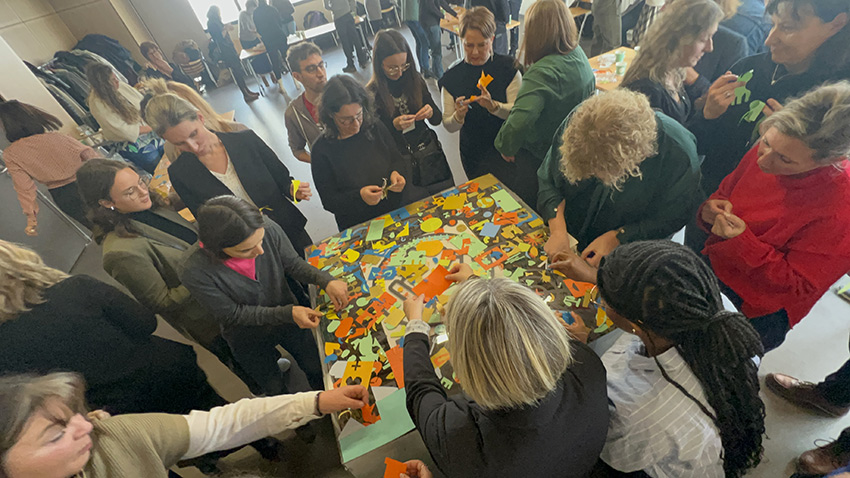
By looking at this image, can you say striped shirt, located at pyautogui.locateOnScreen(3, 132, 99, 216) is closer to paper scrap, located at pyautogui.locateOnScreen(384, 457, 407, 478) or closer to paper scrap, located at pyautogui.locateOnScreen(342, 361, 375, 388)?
paper scrap, located at pyautogui.locateOnScreen(342, 361, 375, 388)

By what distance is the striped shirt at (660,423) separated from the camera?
969 mm

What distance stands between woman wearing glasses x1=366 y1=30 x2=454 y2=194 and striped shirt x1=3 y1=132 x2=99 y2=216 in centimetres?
239

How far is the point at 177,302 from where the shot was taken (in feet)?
5.65

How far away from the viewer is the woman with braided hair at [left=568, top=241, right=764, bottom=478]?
94 cm

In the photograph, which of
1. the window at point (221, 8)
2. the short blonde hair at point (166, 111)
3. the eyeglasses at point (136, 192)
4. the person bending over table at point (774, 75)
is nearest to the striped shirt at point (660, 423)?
the person bending over table at point (774, 75)

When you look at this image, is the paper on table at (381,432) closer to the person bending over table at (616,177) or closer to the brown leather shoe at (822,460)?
the person bending over table at (616,177)

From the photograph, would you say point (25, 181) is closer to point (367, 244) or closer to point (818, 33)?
point (367, 244)

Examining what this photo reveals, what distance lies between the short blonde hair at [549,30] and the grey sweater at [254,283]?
5.37 feet

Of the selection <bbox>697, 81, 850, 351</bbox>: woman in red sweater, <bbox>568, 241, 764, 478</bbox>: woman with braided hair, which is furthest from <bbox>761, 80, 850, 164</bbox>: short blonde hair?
<bbox>568, 241, 764, 478</bbox>: woman with braided hair

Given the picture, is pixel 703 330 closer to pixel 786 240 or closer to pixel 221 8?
pixel 786 240

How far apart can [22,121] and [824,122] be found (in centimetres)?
441

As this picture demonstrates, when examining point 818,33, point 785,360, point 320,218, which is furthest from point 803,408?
point 320,218

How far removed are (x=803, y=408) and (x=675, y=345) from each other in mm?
1635

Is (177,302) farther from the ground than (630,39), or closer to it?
farther from the ground
